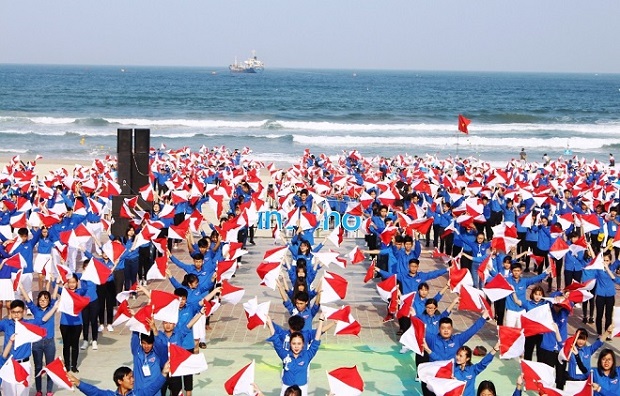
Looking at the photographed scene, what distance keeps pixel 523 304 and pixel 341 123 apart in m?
48.5

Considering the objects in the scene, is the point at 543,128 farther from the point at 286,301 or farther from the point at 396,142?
the point at 286,301

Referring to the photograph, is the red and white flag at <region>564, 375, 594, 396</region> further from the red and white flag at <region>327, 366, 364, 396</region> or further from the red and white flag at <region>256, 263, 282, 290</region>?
the red and white flag at <region>256, 263, 282, 290</region>

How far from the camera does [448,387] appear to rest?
717 cm

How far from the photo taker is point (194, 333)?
917cm

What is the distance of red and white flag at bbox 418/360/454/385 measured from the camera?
7.29m

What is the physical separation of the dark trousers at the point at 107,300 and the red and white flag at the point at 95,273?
111 centimetres

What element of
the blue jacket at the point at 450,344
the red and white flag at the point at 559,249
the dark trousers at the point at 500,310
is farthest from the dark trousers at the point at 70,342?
the red and white flag at the point at 559,249

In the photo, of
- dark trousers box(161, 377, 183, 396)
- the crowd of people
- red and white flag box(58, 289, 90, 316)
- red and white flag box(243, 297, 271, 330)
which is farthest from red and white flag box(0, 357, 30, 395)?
red and white flag box(243, 297, 271, 330)

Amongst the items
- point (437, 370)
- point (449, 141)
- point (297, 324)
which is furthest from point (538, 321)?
point (449, 141)

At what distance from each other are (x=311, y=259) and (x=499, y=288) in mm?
2939

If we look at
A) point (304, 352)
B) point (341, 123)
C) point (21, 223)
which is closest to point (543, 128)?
point (341, 123)

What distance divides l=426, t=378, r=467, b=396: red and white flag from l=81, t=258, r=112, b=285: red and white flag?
15.6ft

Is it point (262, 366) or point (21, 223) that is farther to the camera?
point (21, 223)

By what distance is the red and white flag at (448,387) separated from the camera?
7.14 metres
